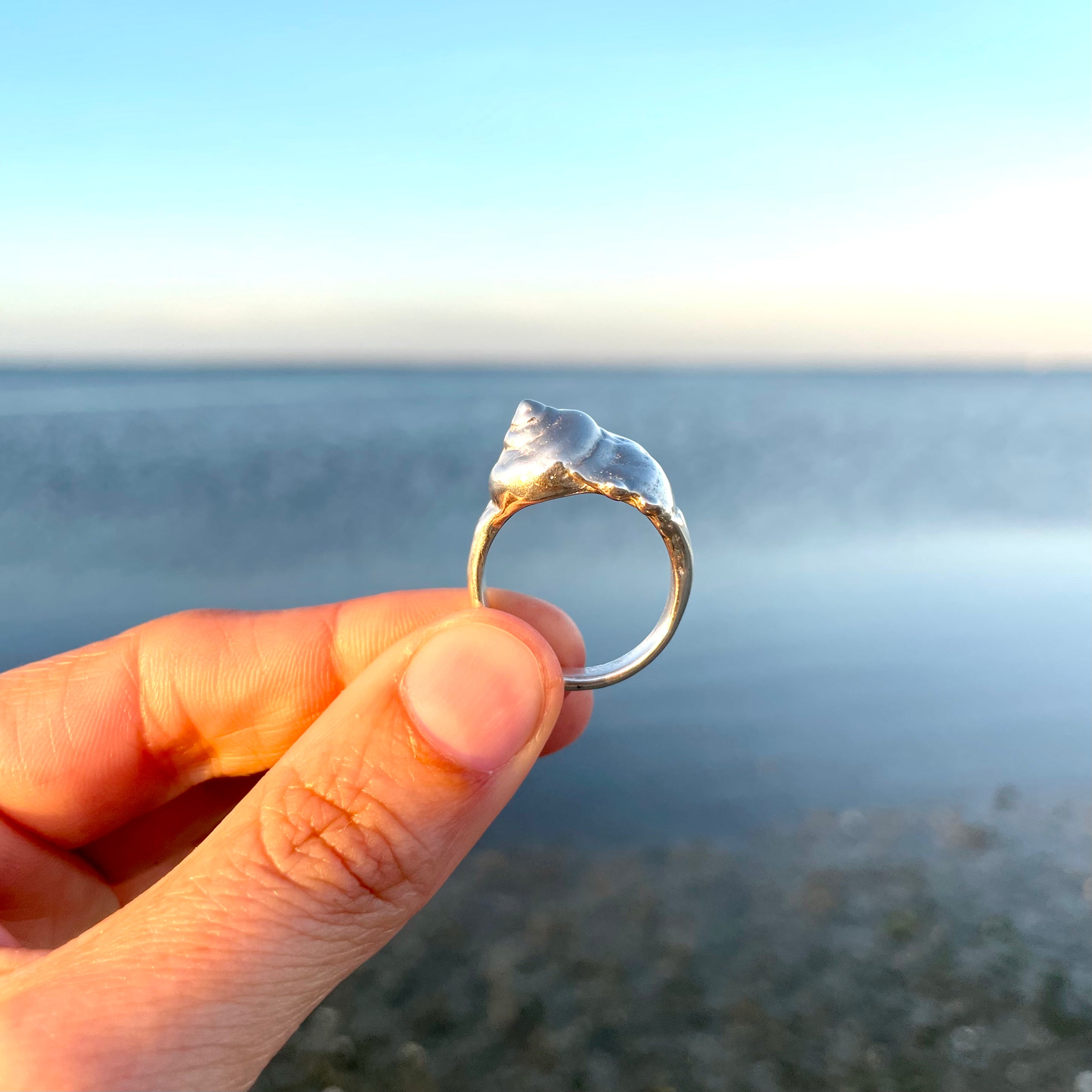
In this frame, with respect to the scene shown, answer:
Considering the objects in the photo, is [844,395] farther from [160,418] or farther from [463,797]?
[463,797]

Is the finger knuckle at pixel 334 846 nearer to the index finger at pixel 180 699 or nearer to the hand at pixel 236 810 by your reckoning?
the hand at pixel 236 810

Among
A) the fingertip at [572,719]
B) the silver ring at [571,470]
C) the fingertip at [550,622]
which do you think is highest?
the silver ring at [571,470]

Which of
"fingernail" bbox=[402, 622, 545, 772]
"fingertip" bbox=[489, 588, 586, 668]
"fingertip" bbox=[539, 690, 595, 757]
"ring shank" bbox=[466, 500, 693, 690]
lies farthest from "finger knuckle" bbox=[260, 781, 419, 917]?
"fingertip" bbox=[539, 690, 595, 757]

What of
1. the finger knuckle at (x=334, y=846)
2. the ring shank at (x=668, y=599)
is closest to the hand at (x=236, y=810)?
the finger knuckle at (x=334, y=846)

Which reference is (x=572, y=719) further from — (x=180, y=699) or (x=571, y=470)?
(x=180, y=699)

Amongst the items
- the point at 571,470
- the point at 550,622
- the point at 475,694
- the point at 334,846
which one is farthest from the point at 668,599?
the point at 334,846

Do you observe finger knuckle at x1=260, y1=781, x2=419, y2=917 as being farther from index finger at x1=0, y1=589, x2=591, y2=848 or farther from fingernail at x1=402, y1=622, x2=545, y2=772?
index finger at x1=0, y1=589, x2=591, y2=848
